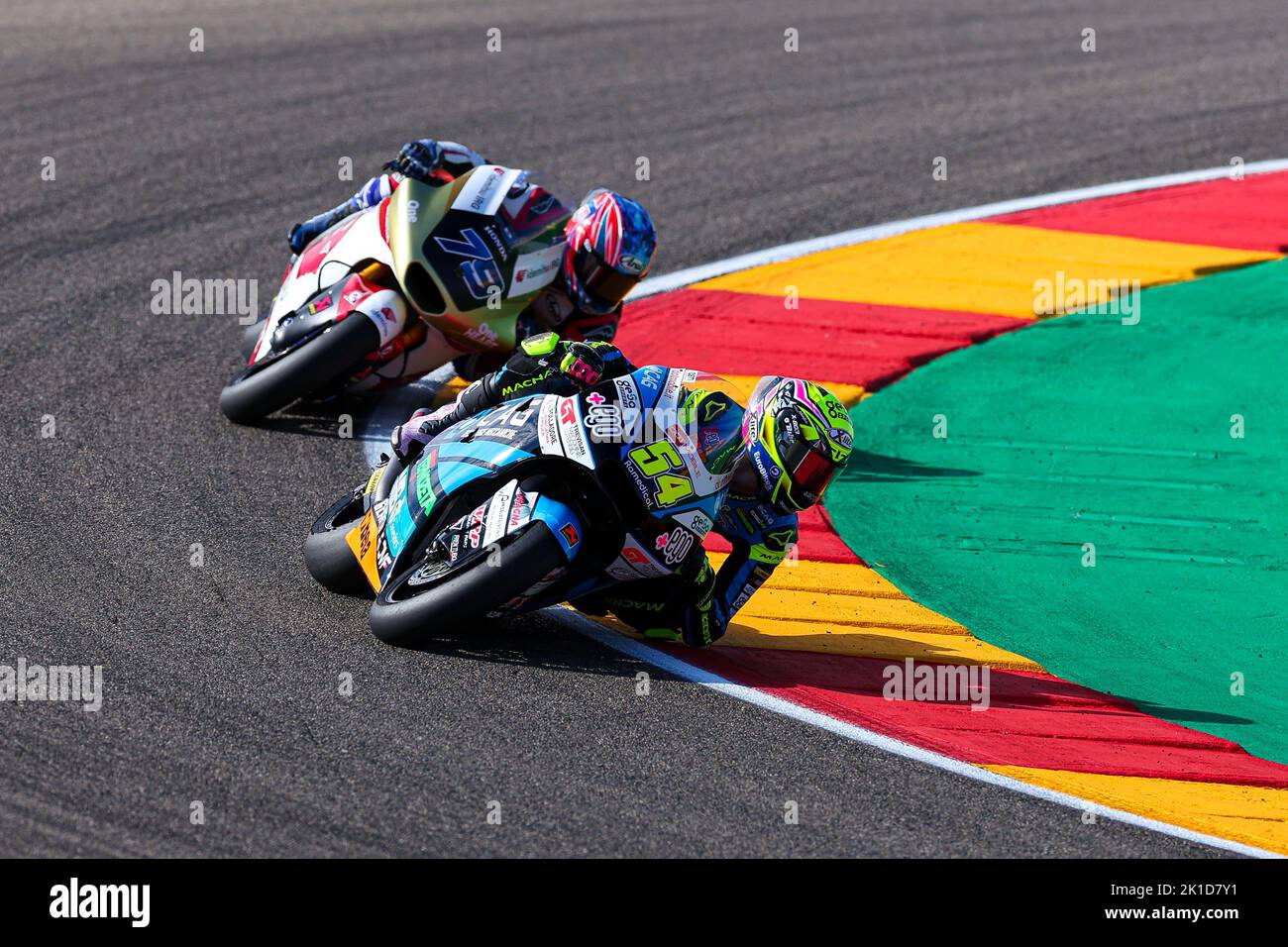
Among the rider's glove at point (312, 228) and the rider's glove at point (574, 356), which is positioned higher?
the rider's glove at point (312, 228)

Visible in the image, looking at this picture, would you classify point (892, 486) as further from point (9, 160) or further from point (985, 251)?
point (9, 160)

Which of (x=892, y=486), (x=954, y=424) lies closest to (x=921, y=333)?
(x=954, y=424)

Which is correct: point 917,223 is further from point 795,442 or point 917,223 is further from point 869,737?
point 869,737

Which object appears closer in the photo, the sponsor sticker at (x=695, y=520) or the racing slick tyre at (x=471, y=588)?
the racing slick tyre at (x=471, y=588)

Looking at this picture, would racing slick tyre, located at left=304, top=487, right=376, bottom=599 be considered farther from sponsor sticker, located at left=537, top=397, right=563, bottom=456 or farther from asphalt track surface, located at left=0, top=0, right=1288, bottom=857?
sponsor sticker, located at left=537, top=397, right=563, bottom=456

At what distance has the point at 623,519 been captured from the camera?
735 cm

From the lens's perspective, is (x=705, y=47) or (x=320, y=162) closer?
(x=320, y=162)

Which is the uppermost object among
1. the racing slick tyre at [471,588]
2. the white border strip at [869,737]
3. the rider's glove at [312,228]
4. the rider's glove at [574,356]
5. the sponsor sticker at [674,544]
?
the rider's glove at [312,228]

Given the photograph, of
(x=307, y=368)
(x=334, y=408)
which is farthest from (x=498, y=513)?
(x=334, y=408)

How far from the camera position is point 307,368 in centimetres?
974

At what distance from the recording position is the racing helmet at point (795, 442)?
24.0ft

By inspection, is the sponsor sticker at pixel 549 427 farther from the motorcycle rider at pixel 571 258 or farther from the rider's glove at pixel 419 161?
the rider's glove at pixel 419 161

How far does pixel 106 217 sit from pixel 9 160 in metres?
1.58

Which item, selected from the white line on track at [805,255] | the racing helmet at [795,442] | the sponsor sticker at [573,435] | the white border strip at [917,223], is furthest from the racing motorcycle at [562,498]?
the white border strip at [917,223]
